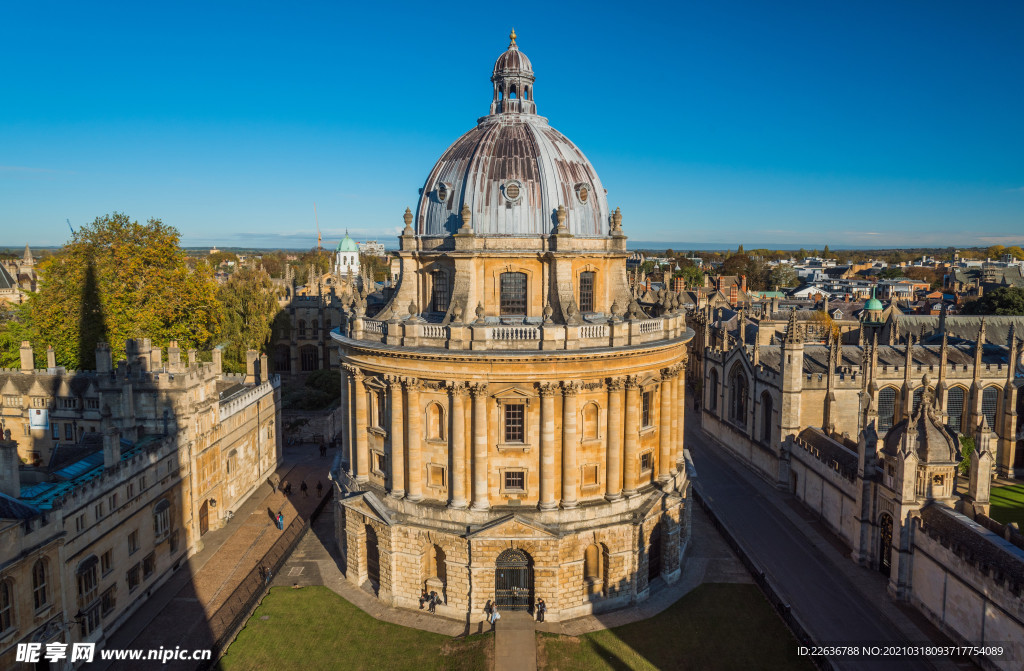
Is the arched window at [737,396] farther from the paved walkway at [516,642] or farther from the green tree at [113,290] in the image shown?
the green tree at [113,290]

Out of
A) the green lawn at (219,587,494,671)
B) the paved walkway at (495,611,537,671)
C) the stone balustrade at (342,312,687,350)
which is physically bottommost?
the green lawn at (219,587,494,671)

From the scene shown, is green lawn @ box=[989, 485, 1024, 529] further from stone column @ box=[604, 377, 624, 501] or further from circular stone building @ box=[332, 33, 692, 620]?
stone column @ box=[604, 377, 624, 501]

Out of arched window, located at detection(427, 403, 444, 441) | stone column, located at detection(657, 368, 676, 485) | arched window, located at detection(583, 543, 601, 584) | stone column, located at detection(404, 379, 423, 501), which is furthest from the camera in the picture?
stone column, located at detection(657, 368, 676, 485)

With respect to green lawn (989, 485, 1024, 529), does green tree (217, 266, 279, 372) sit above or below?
above

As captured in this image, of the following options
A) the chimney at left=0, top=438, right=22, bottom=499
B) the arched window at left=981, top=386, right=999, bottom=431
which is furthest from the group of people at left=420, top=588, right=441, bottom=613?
the arched window at left=981, top=386, right=999, bottom=431

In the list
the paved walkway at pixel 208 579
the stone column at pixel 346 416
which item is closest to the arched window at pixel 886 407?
the stone column at pixel 346 416

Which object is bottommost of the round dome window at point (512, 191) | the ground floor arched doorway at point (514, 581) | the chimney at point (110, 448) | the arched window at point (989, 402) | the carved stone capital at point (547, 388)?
the ground floor arched doorway at point (514, 581)
